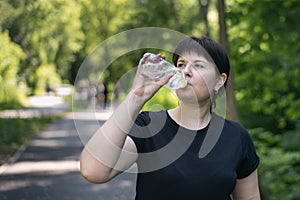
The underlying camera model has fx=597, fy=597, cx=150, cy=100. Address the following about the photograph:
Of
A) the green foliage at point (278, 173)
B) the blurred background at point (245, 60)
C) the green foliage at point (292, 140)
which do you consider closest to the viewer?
the blurred background at point (245, 60)

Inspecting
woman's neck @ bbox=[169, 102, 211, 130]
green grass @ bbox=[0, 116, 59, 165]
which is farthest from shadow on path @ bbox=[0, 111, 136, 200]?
woman's neck @ bbox=[169, 102, 211, 130]

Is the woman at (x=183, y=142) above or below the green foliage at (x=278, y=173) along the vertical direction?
above

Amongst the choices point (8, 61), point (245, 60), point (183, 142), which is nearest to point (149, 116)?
point (183, 142)

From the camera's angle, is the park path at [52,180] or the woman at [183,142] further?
the park path at [52,180]

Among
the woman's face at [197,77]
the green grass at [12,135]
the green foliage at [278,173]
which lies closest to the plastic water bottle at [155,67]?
the woman's face at [197,77]

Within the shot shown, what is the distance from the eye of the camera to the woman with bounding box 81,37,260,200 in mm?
1828

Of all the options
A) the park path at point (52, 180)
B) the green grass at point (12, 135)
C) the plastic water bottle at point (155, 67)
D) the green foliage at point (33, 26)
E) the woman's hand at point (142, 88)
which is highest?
the plastic water bottle at point (155, 67)

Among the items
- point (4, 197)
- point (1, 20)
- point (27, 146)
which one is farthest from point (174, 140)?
point (27, 146)

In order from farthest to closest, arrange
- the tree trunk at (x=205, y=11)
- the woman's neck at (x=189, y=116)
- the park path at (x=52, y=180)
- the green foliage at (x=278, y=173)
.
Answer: the tree trunk at (x=205, y=11) → the park path at (x=52, y=180) → the green foliage at (x=278, y=173) → the woman's neck at (x=189, y=116)

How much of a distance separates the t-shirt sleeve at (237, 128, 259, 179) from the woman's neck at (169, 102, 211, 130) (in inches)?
7.5

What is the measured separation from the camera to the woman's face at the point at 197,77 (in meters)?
2.06

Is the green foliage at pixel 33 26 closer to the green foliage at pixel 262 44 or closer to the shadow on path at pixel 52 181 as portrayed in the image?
the shadow on path at pixel 52 181

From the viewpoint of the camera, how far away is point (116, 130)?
1.82 meters

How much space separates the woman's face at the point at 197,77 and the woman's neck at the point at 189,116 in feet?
0.11
